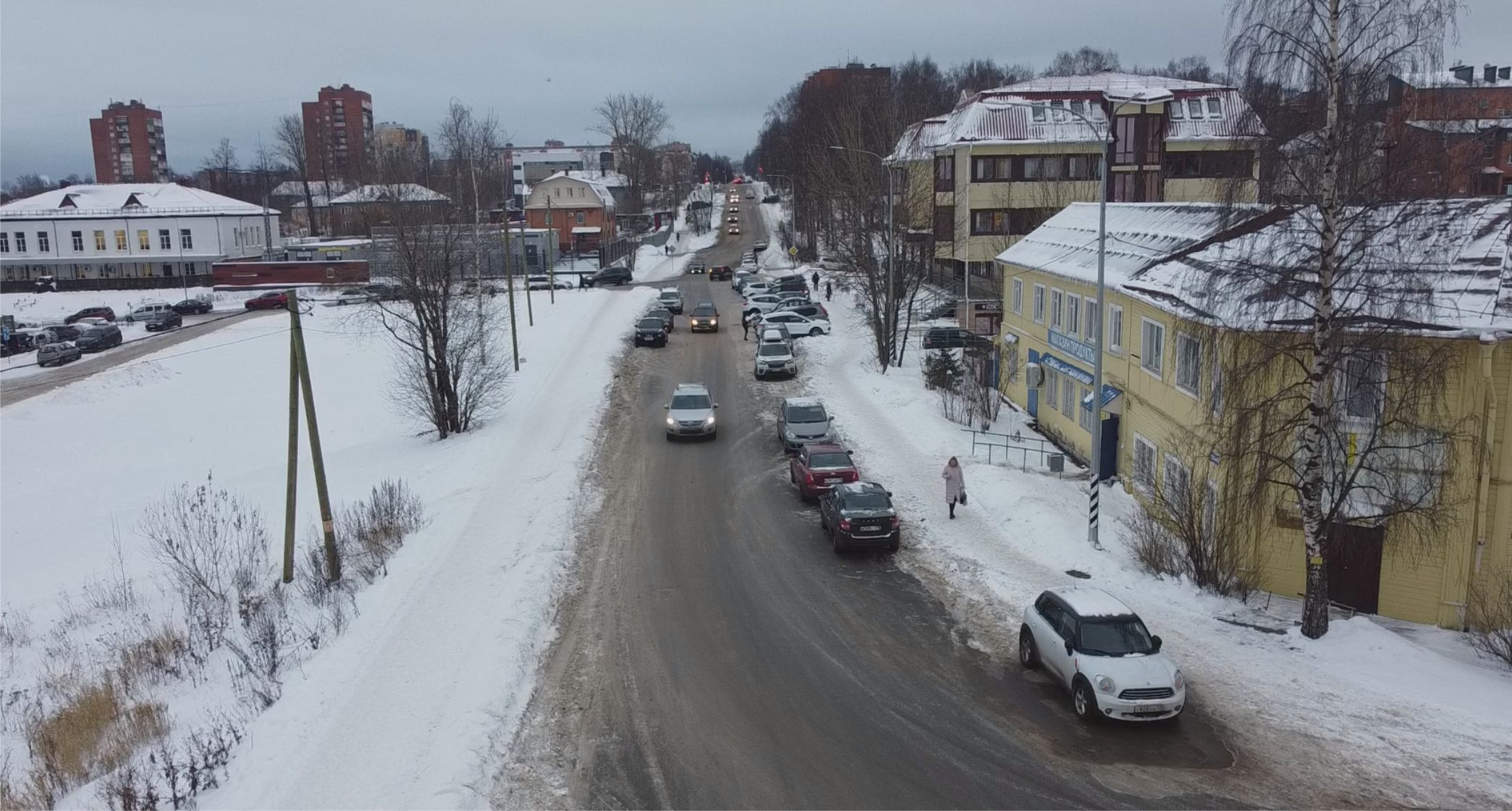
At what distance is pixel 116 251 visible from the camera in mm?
86375

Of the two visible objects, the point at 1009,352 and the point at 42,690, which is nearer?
the point at 42,690

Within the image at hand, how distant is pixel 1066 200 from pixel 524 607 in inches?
1549

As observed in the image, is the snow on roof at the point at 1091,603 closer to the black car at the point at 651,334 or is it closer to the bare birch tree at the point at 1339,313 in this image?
the bare birch tree at the point at 1339,313

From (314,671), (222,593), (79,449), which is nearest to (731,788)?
(314,671)

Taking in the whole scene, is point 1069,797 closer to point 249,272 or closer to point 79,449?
point 79,449

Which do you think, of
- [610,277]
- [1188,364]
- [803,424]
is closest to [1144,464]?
[1188,364]

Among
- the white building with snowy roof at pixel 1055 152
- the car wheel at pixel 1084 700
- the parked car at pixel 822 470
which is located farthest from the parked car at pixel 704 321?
the car wheel at pixel 1084 700

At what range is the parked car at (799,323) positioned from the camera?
48000mm

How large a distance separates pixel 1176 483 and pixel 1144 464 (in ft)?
9.74

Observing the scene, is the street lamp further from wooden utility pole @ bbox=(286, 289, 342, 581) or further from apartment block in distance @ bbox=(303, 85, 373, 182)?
apartment block in distance @ bbox=(303, 85, 373, 182)

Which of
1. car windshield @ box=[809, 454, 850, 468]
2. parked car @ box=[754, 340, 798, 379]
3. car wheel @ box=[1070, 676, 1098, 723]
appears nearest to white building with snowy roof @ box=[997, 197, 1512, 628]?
car wheel @ box=[1070, 676, 1098, 723]

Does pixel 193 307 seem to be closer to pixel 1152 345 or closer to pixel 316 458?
pixel 316 458

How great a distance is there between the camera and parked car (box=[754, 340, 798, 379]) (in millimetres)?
39500

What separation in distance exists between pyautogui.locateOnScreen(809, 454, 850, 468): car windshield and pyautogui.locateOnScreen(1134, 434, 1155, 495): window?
6.77m
